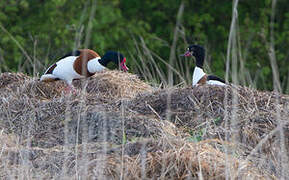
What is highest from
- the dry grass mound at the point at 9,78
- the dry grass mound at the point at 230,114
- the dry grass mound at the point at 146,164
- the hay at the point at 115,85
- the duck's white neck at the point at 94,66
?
the duck's white neck at the point at 94,66

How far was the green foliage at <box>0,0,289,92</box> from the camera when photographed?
1317 cm

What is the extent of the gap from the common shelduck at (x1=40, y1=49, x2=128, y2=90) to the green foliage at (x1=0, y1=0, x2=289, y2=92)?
4787mm

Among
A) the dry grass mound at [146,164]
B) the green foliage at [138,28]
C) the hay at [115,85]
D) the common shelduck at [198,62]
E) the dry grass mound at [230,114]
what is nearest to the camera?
the dry grass mound at [146,164]

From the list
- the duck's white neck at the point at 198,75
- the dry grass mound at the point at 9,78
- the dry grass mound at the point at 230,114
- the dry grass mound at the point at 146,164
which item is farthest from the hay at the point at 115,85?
the dry grass mound at the point at 146,164

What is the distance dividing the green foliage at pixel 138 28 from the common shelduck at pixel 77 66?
15.7ft

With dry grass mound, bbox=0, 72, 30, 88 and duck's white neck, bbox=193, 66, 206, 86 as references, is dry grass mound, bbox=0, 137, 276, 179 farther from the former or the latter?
duck's white neck, bbox=193, 66, 206, 86

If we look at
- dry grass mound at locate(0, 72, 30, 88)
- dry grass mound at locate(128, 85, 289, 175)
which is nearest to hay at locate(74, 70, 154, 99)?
dry grass mound at locate(0, 72, 30, 88)

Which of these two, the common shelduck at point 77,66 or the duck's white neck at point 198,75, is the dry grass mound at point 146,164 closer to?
the common shelduck at point 77,66

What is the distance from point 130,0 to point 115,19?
2.28 metres

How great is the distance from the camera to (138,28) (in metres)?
14.3

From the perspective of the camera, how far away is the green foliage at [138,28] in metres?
13.2

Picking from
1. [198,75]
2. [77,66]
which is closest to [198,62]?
[198,75]

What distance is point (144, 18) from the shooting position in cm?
1603

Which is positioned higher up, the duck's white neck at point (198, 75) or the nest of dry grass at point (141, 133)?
the duck's white neck at point (198, 75)
